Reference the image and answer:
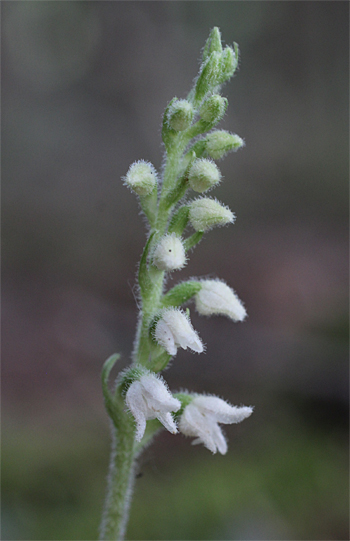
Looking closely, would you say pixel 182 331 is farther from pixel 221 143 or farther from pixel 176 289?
pixel 221 143

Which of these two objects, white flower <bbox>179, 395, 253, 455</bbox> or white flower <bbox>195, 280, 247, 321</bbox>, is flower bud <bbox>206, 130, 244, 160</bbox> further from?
white flower <bbox>179, 395, 253, 455</bbox>

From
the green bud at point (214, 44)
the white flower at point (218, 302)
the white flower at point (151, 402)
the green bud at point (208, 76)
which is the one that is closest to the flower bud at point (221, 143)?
the green bud at point (208, 76)

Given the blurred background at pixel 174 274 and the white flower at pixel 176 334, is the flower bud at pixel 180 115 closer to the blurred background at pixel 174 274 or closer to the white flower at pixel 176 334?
the white flower at pixel 176 334

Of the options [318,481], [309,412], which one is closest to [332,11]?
[309,412]

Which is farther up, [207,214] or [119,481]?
[207,214]

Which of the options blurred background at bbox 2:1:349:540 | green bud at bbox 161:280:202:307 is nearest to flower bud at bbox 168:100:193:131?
green bud at bbox 161:280:202:307

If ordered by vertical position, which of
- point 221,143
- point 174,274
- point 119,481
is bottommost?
point 119,481

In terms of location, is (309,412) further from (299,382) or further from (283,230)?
(283,230)

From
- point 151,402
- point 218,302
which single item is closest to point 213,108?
point 218,302
